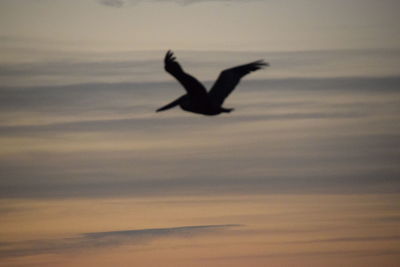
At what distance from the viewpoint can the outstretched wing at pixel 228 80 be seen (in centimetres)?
4222

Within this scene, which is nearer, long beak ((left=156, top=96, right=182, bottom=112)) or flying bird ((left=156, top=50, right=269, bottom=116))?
flying bird ((left=156, top=50, right=269, bottom=116))

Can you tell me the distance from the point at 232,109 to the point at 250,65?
3.46 metres

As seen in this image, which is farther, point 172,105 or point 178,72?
point 172,105

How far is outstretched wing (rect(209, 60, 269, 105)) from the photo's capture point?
42.2m

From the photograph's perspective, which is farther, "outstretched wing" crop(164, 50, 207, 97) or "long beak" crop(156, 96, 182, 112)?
"long beak" crop(156, 96, 182, 112)

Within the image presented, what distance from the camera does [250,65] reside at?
142 ft

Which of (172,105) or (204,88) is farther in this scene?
(172,105)

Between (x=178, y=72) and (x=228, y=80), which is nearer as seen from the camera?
(x=178, y=72)

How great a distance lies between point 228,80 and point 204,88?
2.99 meters

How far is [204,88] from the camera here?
131 ft

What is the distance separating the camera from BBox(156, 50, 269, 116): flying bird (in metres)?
39.2

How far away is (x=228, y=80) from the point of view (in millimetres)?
42750

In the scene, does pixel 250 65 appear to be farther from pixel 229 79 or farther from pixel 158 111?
pixel 158 111

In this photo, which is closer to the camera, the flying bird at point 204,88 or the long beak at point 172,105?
the flying bird at point 204,88
